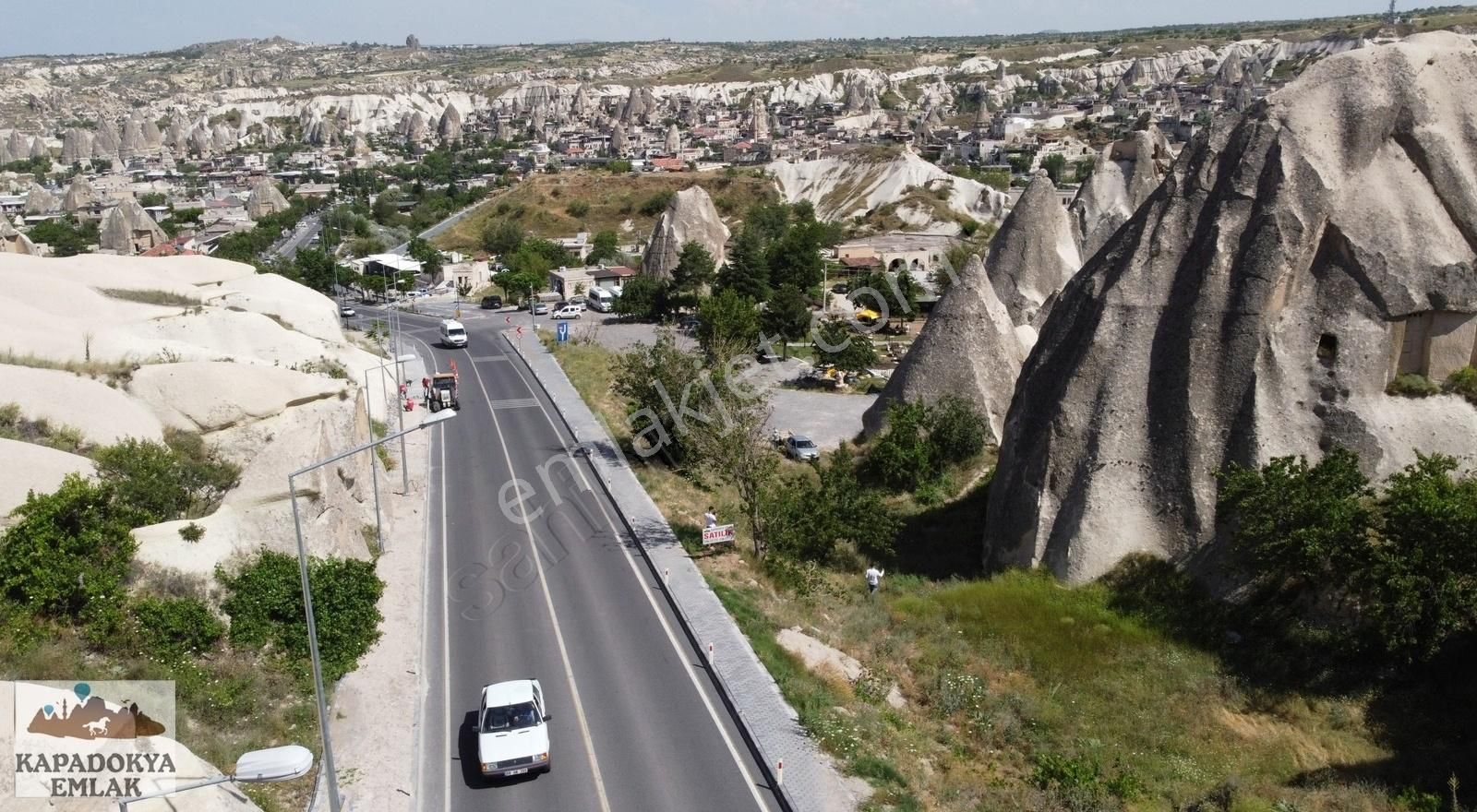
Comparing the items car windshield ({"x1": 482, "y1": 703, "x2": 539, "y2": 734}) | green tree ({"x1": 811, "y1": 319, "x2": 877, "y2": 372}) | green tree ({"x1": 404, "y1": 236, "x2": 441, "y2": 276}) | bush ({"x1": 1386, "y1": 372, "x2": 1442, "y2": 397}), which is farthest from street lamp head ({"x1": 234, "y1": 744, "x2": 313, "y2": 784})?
green tree ({"x1": 404, "y1": 236, "x2": 441, "y2": 276})

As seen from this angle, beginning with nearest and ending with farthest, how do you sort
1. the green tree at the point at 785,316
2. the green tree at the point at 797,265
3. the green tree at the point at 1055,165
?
1. the green tree at the point at 785,316
2. the green tree at the point at 797,265
3. the green tree at the point at 1055,165

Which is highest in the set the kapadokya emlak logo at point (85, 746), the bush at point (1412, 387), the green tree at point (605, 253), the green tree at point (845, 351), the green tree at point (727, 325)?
the bush at point (1412, 387)

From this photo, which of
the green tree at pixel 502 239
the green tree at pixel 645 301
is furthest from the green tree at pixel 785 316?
the green tree at pixel 502 239

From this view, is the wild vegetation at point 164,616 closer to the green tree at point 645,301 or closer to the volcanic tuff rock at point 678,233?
the green tree at point 645,301

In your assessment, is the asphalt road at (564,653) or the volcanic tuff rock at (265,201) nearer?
the asphalt road at (564,653)

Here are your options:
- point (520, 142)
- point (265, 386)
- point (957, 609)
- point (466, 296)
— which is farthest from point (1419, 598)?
point (520, 142)

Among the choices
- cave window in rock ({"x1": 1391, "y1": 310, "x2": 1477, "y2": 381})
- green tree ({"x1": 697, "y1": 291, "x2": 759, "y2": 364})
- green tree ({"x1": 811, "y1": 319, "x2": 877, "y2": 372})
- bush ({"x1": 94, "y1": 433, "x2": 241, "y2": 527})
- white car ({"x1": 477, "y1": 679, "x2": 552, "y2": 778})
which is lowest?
green tree ({"x1": 811, "y1": 319, "x2": 877, "y2": 372})

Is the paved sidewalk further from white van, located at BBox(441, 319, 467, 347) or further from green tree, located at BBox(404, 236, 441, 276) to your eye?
green tree, located at BBox(404, 236, 441, 276)
